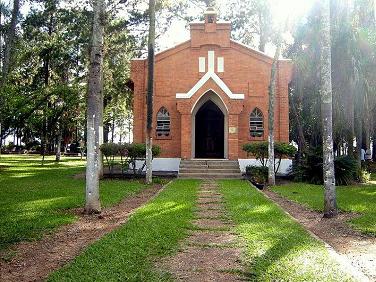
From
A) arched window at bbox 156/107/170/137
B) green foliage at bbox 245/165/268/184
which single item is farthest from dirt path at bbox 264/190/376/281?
arched window at bbox 156/107/170/137

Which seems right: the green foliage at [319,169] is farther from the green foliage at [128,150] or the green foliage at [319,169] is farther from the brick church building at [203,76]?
the green foliage at [128,150]

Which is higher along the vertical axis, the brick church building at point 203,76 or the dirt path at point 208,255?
the brick church building at point 203,76

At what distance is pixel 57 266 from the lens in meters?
5.75

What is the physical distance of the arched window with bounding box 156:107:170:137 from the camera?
2466 cm

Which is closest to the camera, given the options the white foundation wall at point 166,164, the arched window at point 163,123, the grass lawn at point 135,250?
the grass lawn at point 135,250

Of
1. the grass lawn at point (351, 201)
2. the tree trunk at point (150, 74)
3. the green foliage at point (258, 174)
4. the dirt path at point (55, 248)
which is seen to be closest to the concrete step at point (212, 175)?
the green foliage at point (258, 174)

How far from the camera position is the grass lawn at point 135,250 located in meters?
5.23

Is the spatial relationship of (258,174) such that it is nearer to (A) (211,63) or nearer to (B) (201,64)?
(A) (211,63)

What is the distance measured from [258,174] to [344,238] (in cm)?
1195

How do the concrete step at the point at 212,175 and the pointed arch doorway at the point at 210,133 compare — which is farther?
the pointed arch doorway at the point at 210,133

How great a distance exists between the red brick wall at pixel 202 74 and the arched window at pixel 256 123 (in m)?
0.23

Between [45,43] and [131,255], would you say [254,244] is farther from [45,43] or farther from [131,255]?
[45,43]

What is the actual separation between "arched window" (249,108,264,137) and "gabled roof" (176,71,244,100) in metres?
1.66

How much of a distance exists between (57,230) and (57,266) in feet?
8.49
